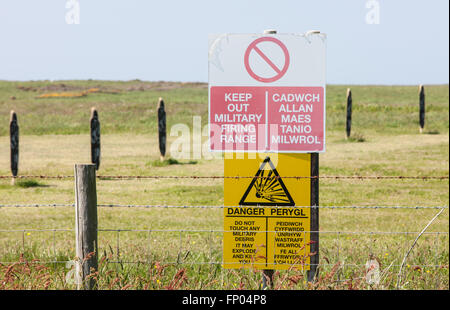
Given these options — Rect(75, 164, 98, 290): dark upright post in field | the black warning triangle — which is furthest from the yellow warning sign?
Rect(75, 164, 98, 290): dark upright post in field

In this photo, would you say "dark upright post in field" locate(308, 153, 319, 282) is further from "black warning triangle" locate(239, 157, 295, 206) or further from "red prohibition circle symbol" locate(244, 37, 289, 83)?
"red prohibition circle symbol" locate(244, 37, 289, 83)

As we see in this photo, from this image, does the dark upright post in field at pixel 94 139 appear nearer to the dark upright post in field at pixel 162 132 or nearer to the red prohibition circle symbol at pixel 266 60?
the dark upright post in field at pixel 162 132

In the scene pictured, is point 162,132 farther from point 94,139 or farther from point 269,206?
point 269,206

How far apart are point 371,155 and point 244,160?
17950 millimetres

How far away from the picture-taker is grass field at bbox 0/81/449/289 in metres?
5.94

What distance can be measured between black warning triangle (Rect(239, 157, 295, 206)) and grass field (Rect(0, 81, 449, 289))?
24.4 inches

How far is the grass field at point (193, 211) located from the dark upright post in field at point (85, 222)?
23 centimetres

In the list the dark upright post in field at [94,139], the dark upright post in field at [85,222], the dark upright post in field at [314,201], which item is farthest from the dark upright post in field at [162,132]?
the dark upright post in field at [85,222]

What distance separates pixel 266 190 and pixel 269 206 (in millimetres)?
167

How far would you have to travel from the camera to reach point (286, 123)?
604 cm

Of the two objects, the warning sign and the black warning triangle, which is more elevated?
the warning sign

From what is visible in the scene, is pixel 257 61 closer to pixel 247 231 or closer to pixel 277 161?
pixel 277 161

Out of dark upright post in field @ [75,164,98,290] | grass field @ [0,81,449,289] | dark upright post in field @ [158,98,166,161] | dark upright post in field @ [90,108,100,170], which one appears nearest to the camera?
dark upright post in field @ [75,164,98,290]

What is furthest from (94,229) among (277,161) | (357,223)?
(357,223)
